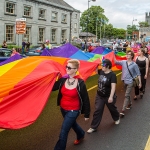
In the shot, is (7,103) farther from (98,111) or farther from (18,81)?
(98,111)

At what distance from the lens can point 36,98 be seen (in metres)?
3.96

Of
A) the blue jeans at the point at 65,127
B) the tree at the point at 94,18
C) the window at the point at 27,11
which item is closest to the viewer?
Result: the blue jeans at the point at 65,127

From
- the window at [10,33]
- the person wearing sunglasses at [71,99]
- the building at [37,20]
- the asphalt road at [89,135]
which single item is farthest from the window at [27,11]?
the person wearing sunglasses at [71,99]

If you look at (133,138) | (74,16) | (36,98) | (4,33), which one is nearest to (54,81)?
(36,98)

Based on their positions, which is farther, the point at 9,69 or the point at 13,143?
the point at 9,69

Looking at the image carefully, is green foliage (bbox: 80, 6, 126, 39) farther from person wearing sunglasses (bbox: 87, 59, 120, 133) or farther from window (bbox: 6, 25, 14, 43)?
person wearing sunglasses (bbox: 87, 59, 120, 133)

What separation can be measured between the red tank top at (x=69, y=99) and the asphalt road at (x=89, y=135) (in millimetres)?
839

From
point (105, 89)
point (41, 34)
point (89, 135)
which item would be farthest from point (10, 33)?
point (89, 135)

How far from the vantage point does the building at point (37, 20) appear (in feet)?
95.9

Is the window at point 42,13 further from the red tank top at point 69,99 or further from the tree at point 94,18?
the tree at point 94,18

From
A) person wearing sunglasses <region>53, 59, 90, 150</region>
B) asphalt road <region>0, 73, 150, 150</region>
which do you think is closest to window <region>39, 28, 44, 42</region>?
asphalt road <region>0, 73, 150, 150</region>

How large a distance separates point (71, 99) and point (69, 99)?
0.11ft

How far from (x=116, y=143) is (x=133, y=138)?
0.44 metres

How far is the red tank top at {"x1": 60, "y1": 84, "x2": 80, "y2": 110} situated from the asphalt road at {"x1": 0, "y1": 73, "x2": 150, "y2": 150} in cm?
84
